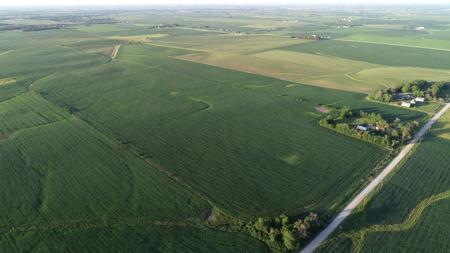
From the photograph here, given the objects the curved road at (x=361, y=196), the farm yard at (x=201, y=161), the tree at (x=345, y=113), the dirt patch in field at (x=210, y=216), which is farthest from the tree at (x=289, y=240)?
the tree at (x=345, y=113)

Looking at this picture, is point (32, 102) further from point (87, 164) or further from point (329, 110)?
point (329, 110)

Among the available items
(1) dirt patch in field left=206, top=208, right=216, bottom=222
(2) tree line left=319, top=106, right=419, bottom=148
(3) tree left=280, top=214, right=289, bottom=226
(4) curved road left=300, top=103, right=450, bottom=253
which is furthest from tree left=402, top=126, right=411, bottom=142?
(1) dirt patch in field left=206, top=208, right=216, bottom=222

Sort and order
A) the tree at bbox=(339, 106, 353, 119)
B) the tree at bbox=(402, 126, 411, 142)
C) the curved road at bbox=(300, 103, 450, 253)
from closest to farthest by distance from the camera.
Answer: the curved road at bbox=(300, 103, 450, 253) → the tree at bbox=(402, 126, 411, 142) → the tree at bbox=(339, 106, 353, 119)

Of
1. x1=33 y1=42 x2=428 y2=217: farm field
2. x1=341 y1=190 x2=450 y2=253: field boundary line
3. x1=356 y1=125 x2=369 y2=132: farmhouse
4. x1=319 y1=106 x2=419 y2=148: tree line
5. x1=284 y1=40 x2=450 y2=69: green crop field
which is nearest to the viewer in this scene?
x1=341 y1=190 x2=450 y2=253: field boundary line

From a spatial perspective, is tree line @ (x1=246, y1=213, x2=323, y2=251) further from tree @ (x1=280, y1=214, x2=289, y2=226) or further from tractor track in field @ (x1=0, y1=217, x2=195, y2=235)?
tractor track in field @ (x1=0, y1=217, x2=195, y2=235)

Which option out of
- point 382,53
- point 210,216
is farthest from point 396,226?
point 382,53

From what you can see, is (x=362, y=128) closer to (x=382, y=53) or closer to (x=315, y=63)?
(x=315, y=63)

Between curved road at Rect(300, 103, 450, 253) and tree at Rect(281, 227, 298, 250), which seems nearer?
tree at Rect(281, 227, 298, 250)
